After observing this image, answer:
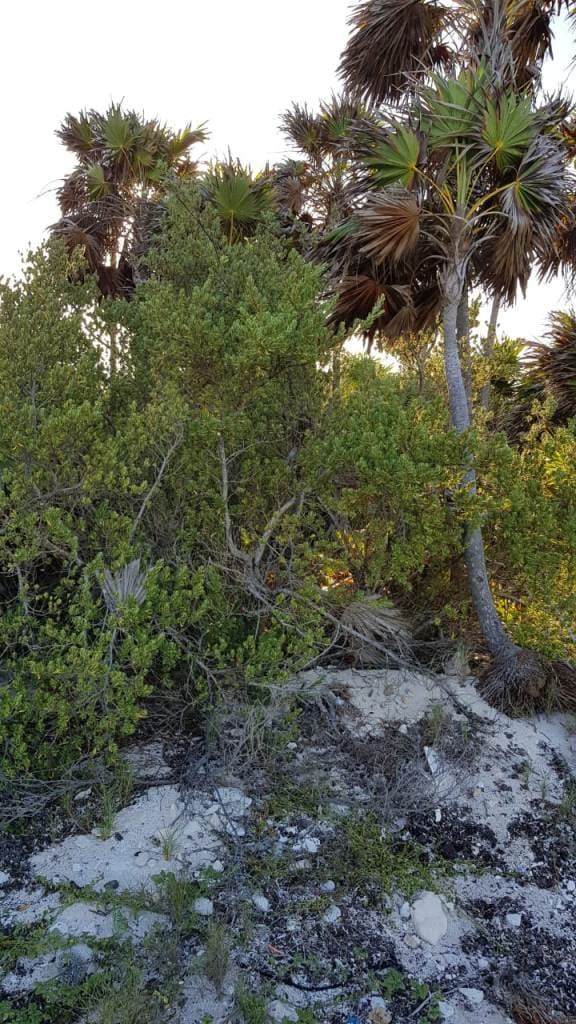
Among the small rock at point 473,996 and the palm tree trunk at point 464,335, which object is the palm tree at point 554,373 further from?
the small rock at point 473,996

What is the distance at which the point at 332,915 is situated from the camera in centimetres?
348

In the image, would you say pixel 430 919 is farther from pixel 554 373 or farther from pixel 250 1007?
pixel 554 373

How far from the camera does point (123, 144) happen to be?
9.00 m

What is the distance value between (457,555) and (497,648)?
0.95m

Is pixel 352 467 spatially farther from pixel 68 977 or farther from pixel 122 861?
pixel 68 977

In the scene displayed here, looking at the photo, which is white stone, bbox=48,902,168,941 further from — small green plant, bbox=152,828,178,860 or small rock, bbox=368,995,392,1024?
small rock, bbox=368,995,392,1024

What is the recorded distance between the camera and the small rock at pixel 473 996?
10.0 ft

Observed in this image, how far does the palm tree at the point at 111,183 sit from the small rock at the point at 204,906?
25.0 feet

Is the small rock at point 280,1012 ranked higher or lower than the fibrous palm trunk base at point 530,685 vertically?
lower

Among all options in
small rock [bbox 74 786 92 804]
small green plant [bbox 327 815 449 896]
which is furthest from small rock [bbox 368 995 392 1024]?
small rock [bbox 74 786 92 804]

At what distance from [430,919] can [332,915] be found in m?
0.54

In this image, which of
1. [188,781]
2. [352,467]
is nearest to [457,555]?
[352,467]

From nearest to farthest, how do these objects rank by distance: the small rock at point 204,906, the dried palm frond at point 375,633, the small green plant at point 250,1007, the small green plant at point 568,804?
1. the small green plant at point 250,1007
2. the small rock at point 204,906
3. the small green plant at point 568,804
4. the dried palm frond at point 375,633

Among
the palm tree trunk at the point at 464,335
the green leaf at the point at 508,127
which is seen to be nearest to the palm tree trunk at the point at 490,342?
the palm tree trunk at the point at 464,335
